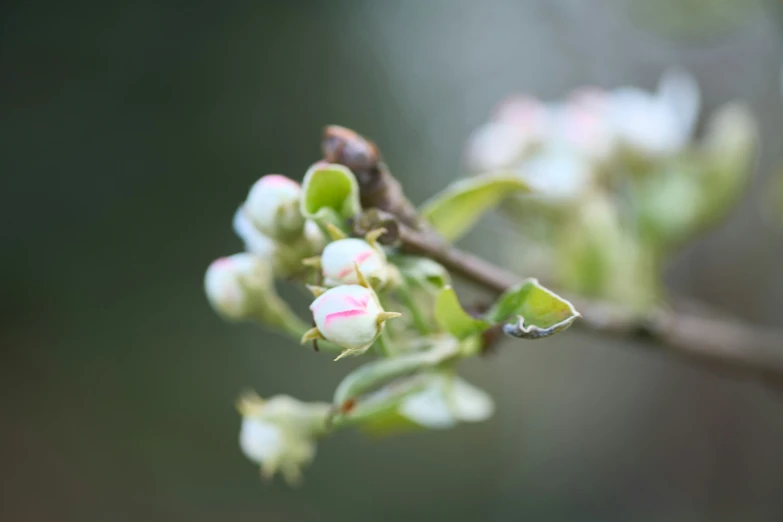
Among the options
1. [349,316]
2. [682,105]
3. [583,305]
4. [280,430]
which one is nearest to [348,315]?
[349,316]

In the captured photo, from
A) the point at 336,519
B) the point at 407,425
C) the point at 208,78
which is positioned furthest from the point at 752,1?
the point at 336,519

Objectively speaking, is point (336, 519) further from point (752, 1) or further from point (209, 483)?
point (752, 1)

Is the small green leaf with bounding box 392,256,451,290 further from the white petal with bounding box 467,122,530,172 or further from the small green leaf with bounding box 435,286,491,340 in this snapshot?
the white petal with bounding box 467,122,530,172

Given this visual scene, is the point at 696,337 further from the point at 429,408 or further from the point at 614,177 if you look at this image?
the point at 429,408

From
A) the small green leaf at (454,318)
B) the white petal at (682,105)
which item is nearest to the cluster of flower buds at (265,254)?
the small green leaf at (454,318)

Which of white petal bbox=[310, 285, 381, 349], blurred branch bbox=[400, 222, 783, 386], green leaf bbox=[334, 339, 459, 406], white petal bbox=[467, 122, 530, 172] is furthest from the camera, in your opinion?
white petal bbox=[467, 122, 530, 172]

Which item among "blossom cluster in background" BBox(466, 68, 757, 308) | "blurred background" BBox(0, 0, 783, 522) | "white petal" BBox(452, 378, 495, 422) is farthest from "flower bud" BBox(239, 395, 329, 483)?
"blurred background" BBox(0, 0, 783, 522)
